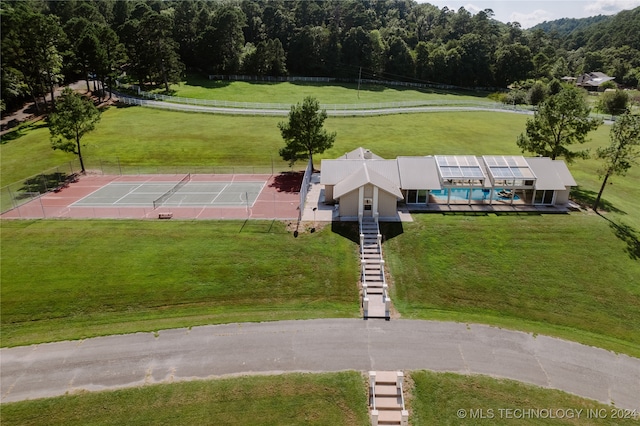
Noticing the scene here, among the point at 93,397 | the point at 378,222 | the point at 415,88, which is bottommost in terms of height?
the point at 93,397

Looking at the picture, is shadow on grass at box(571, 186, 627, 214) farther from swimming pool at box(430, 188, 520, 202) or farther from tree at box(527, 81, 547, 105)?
tree at box(527, 81, 547, 105)

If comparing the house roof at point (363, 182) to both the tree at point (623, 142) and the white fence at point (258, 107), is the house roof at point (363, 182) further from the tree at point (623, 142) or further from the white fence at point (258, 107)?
the white fence at point (258, 107)

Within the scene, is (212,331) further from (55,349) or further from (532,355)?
(532,355)

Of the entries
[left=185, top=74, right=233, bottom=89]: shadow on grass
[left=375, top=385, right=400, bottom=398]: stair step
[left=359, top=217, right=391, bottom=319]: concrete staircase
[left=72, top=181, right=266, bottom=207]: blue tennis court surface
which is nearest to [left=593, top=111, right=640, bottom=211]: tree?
[left=359, top=217, right=391, bottom=319]: concrete staircase

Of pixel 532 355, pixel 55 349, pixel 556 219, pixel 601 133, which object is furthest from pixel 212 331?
pixel 601 133

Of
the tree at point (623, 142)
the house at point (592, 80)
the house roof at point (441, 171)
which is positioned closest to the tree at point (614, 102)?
the house at point (592, 80)

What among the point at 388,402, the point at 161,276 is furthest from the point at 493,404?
the point at 161,276

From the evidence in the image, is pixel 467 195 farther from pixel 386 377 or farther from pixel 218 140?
pixel 218 140
